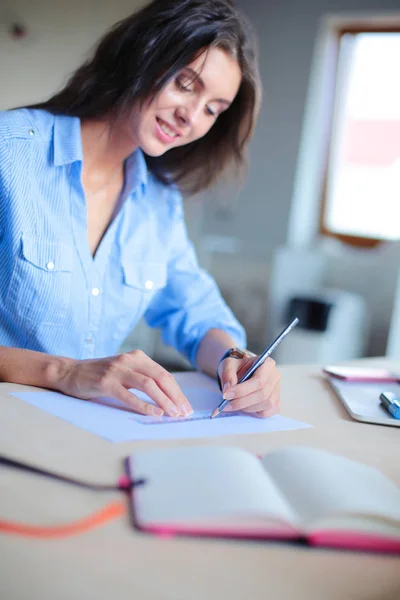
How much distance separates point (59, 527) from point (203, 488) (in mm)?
145

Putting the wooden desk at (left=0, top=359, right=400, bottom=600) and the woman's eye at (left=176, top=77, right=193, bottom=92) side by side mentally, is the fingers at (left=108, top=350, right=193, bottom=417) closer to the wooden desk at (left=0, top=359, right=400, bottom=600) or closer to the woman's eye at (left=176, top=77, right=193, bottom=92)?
the wooden desk at (left=0, top=359, right=400, bottom=600)

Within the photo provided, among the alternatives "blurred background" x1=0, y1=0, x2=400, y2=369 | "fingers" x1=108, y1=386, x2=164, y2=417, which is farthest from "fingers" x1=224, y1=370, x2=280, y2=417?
"blurred background" x1=0, y1=0, x2=400, y2=369

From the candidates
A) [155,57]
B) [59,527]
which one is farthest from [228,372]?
[155,57]

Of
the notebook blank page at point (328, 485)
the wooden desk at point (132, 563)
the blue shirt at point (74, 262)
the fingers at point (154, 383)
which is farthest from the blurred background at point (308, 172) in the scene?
the wooden desk at point (132, 563)

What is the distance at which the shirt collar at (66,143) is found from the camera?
1.27 m

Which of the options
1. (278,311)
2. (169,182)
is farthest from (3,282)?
(278,311)

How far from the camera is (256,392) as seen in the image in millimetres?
978

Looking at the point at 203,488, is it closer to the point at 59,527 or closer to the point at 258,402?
the point at 59,527

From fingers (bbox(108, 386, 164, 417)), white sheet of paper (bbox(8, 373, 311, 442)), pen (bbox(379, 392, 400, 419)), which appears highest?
fingers (bbox(108, 386, 164, 417))

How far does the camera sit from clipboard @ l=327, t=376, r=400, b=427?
1.01m

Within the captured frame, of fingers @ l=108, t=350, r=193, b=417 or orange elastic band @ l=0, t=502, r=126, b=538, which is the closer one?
orange elastic band @ l=0, t=502, r=126, b=538

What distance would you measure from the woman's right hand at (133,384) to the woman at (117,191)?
0.46 feet

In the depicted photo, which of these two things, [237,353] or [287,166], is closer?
[237,353]

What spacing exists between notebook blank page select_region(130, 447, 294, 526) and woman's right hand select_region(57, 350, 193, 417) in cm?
17
